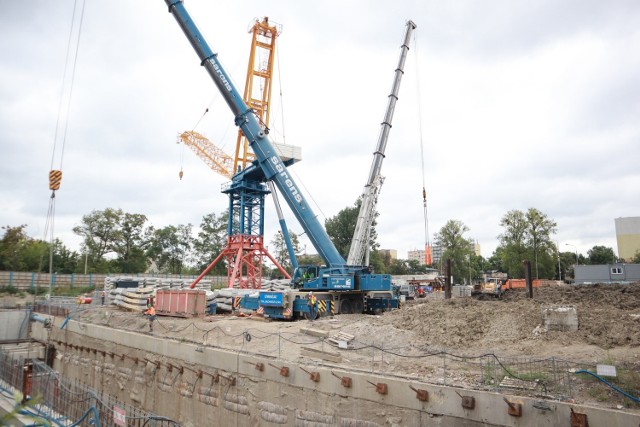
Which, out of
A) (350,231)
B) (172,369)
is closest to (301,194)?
(172,369)

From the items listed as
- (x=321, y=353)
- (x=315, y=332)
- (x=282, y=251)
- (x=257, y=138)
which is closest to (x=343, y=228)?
(x=282, y=251)

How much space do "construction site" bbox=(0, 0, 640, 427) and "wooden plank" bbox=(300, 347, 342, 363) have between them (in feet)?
0.31

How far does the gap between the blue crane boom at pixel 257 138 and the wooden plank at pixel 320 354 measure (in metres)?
10.0

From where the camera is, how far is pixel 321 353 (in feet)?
41.3

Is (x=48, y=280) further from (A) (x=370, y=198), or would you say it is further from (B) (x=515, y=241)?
(B) (x=515, y=241)

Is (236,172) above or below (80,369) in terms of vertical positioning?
above

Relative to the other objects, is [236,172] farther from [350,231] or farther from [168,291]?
[350,231]

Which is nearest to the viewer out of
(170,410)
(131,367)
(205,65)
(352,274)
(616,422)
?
(616,422)

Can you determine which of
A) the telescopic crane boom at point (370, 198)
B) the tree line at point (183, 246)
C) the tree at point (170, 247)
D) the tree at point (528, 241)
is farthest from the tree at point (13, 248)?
the tree at point (528, 241)

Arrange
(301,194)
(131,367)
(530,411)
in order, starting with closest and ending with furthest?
(530,411) < (131,367) < (301,194)

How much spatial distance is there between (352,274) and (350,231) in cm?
4236

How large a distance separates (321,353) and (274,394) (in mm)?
1688

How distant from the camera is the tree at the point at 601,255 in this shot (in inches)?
3615

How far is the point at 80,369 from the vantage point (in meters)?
22.2
